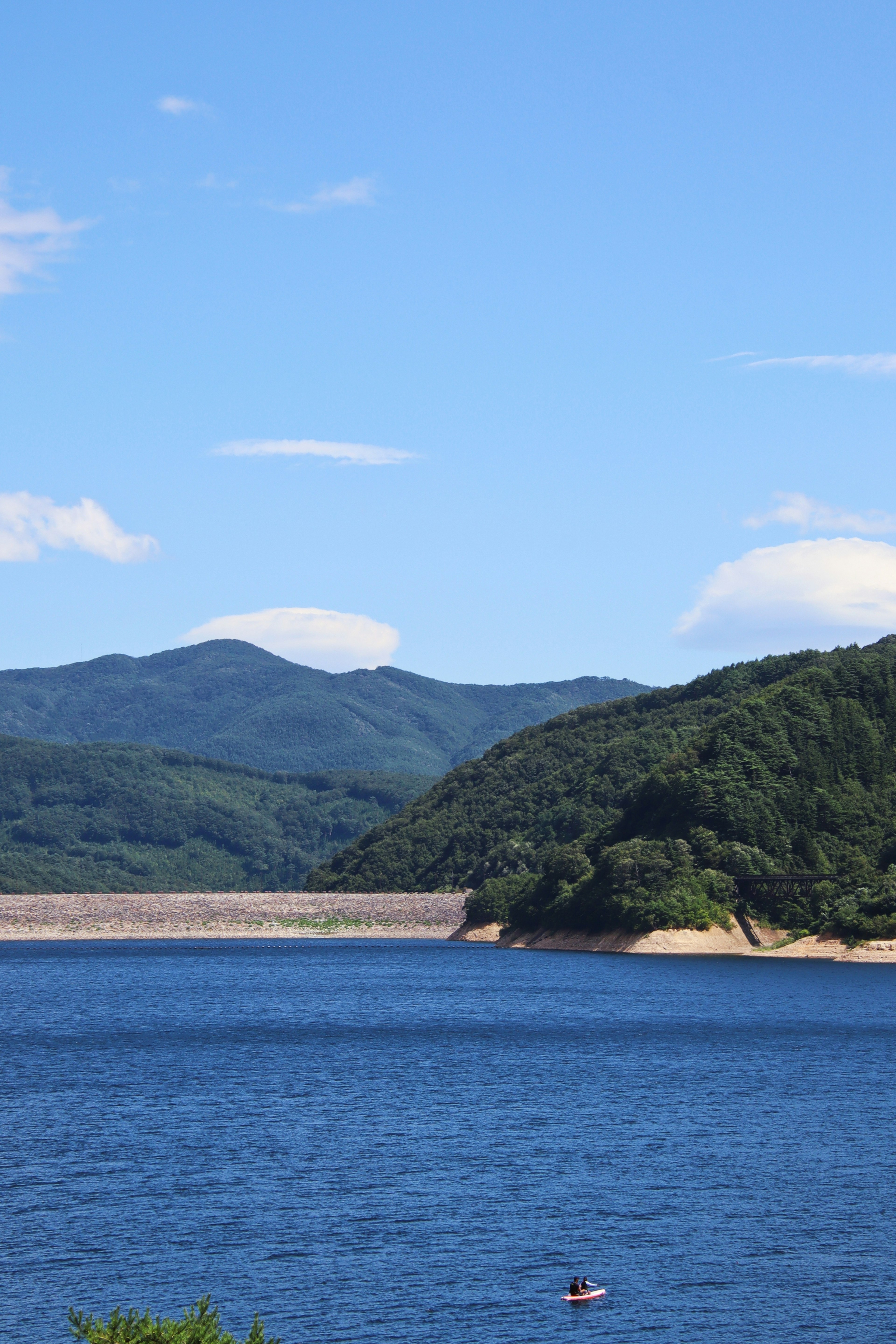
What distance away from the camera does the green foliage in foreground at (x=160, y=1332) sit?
901 inches

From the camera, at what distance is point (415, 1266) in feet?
128

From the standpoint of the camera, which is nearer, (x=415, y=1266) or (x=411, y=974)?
(x=415, y=1266)

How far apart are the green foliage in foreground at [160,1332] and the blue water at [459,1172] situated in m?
10.7

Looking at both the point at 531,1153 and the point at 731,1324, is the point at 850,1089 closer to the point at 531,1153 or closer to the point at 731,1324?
the point at 531,1153

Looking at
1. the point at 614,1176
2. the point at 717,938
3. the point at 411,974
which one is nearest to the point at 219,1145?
the point at 614,1176

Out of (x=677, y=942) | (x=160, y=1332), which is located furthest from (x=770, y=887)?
(x=160, y=1332)

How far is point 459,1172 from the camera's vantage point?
4972 cm

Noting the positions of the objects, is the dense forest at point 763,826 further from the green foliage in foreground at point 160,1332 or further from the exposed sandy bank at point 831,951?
the green foliage in foreground at point 160,1332

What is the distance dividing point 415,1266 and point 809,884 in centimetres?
12948

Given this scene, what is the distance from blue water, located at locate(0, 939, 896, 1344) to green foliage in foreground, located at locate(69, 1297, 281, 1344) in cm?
1070

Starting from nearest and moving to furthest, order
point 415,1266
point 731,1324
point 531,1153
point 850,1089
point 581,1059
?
point 731,1324, point 415,1266, point 531,1153, point 850,1089, point 581,1059

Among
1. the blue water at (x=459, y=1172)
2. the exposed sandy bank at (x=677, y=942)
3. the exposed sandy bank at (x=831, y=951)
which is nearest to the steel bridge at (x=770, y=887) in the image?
the exposed sandy bank at (x=677, y=942)

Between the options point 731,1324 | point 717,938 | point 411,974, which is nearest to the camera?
point 731,1324

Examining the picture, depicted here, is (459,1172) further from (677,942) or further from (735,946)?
(735,946)
